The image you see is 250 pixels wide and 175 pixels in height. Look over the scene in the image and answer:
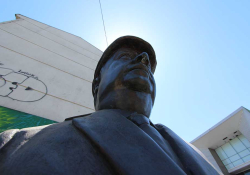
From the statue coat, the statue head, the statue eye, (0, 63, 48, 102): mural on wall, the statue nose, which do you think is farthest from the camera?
(0, 63, 48, 102): mural on wall

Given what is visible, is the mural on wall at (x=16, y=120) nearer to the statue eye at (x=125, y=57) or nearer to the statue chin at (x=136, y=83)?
Answer: the statue eye at (x=125, y=57)

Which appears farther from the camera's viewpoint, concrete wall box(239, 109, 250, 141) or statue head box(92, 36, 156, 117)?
concrete wall box(239, 109, 250, 141)

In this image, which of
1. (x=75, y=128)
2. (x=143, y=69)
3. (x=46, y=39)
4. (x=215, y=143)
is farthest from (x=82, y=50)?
(x=215, y=143)

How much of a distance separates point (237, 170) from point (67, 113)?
384 inches

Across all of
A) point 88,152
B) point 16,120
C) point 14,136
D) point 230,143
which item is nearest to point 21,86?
point 16,120

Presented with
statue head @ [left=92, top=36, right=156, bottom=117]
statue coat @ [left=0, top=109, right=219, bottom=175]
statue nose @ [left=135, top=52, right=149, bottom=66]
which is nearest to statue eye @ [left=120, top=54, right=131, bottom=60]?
statue head @ [left=92, top=36, right=156, bottom=117]

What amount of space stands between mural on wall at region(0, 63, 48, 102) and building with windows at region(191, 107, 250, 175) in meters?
9.40

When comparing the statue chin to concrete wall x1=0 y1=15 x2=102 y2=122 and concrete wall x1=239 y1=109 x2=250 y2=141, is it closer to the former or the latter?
concrete wall x1=0 y1=15 x2=102 y2=122

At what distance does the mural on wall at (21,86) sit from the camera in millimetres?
2967

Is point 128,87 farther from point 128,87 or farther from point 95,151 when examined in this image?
point 95,151

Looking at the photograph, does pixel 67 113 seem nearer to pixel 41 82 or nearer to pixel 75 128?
pixel 41 82

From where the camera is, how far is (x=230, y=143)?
31.2ft

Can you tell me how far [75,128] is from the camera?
2.92ft

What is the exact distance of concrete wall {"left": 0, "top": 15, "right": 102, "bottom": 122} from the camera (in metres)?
3.02
